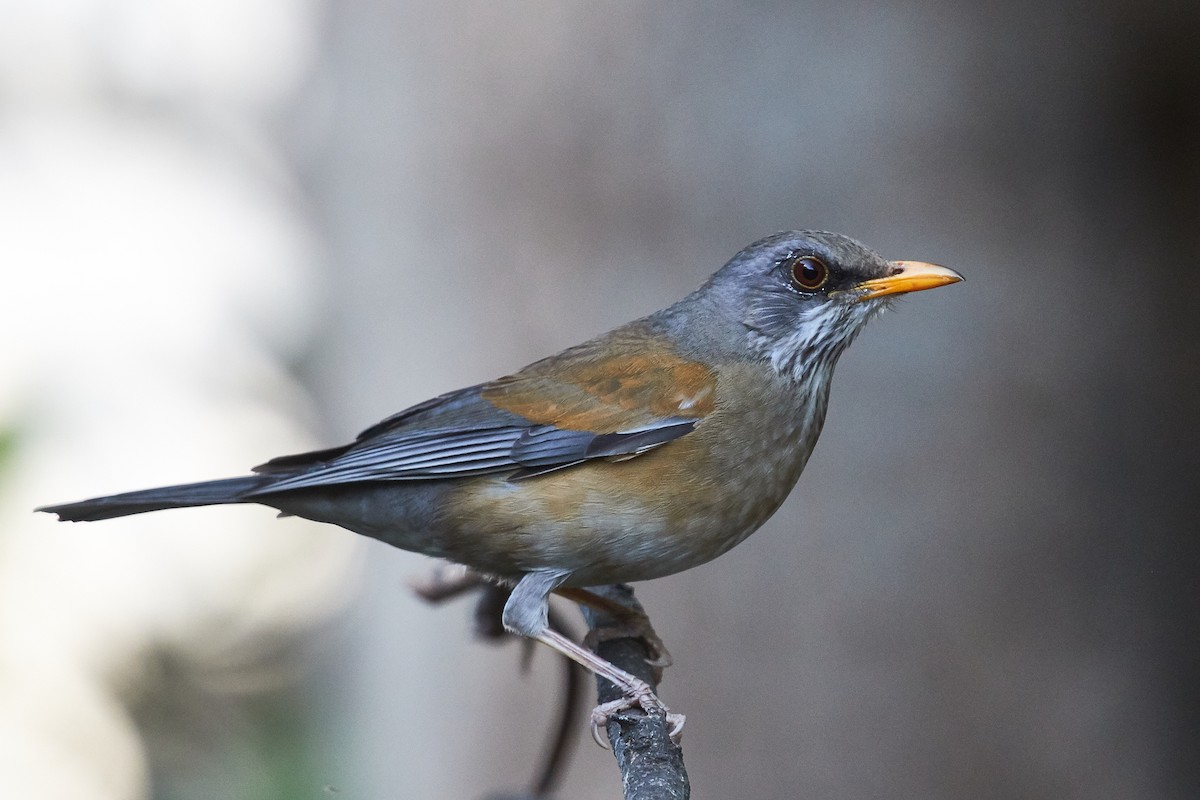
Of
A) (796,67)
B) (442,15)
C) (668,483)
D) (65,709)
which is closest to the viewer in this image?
(668,483)

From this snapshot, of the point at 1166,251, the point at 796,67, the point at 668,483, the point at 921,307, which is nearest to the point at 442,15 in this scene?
the point at 796,67

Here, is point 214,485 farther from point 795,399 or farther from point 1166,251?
point 1166,251

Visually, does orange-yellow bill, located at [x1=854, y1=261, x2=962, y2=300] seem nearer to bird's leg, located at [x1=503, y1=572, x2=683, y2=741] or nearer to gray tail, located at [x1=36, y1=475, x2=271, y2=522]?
bird's leg, located at [x1=503, y1=572, x2=683, y2=741]

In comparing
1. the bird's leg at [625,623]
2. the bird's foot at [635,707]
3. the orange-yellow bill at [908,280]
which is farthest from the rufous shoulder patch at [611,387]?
the bird's foot at [635,707]

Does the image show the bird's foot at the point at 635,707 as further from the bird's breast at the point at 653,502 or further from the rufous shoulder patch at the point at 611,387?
the rufous shoulder patch at the point at 611,387

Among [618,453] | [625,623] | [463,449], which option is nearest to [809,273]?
[618,453]

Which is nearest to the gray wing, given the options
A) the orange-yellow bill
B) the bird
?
the bird
